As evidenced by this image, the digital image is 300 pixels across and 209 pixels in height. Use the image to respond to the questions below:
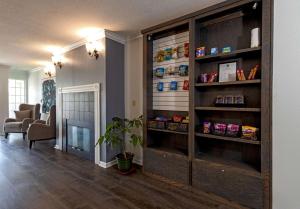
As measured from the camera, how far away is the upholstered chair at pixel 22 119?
5656 millimetres

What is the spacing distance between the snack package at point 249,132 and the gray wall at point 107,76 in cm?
225

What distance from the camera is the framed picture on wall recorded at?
237 cm

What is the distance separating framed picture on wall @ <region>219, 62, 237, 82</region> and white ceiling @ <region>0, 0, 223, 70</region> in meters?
0.79

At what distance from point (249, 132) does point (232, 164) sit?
0.45 metres

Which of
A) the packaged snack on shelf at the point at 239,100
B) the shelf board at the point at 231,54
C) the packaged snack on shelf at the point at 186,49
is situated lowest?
the packaged snack on shelf at the point at 239,100

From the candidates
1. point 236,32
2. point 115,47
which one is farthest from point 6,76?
point 236,32

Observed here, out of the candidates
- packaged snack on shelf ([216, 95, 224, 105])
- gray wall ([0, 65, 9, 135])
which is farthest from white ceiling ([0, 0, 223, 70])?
gray wall ([0, 65, 9, 135])

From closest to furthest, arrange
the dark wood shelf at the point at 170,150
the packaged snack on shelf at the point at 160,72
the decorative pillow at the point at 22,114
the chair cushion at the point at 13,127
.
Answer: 1. the dark wood shelf at the point at 170,150
2. the packaged snack on shelf at the point at 160,72
3. the chair cushion at the point at 13,127
4. the decorative pillow at the point at 22,114

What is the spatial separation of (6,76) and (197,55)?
22.4ft

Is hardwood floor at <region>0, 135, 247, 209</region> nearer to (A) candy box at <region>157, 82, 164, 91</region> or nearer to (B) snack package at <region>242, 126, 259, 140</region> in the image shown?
(B) snack package at <region>242, 126, 259, 140</region>

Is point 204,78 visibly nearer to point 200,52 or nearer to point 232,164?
point 200,52

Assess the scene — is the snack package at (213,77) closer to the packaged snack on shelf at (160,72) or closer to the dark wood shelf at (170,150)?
the packaged snack on shelf at (160,72)

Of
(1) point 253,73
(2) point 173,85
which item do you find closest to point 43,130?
(2) point 173,85

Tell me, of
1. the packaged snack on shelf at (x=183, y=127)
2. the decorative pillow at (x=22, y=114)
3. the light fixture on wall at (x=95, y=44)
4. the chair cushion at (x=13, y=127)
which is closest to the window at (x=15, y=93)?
the decorative pillow at (x=22, y=114)
